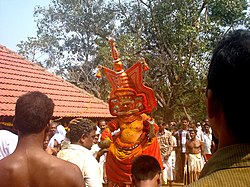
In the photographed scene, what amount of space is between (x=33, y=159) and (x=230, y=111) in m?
1.65

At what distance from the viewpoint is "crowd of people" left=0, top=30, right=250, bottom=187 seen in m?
1.03

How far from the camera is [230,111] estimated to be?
1056 millimetres

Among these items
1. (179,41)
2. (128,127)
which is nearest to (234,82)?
(128,127)

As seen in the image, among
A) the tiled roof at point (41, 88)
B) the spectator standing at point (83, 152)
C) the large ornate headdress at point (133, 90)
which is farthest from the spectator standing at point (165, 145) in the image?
the spectator standing at point (83, 152)

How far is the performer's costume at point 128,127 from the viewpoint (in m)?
7.30

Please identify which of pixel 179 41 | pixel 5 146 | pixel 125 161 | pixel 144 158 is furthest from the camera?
pixel 179 41

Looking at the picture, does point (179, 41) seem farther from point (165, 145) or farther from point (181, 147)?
point (165, 145)

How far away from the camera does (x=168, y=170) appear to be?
35.1 feet

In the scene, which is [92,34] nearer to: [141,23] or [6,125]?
[141,23]

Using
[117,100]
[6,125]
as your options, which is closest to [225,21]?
[117,100]

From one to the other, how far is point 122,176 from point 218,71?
6488mm

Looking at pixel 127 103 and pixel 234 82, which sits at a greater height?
pixel 127 103

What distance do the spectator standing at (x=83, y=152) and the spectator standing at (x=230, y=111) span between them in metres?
2.12

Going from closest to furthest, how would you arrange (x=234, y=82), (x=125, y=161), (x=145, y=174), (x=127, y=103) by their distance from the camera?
(x=234, y=82) < (x=145, y=174) < (x=125, y=161) < (x=127, y=103)
